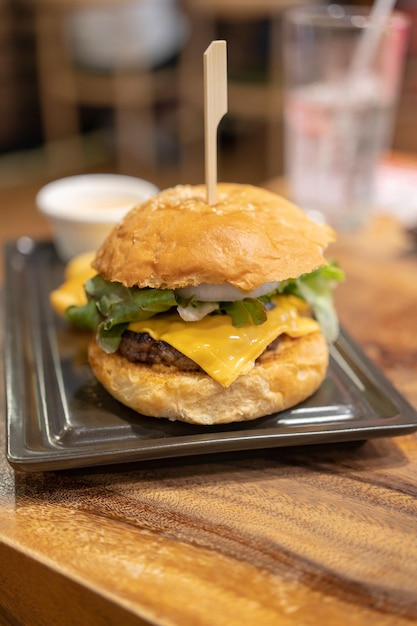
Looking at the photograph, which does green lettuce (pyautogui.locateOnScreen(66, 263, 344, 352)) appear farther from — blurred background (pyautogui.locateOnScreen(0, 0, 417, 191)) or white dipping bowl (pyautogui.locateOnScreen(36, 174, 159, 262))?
blurred background (pyautogui.locateOnScreen(0, 0, 417, 191))

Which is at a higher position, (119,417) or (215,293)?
(215,293)

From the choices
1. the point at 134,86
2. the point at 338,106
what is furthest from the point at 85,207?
the point at 134,86

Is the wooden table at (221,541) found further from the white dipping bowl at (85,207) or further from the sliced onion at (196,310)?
the white dipping bowl at (85,207)

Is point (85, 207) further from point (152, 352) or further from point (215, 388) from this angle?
point (215, 388)

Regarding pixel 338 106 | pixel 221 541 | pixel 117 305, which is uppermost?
pixel 338 106

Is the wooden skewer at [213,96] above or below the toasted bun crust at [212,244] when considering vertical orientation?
above

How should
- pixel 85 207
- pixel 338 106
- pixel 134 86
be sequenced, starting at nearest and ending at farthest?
pixel 85 207, pixel 338 106, pixel 134 86

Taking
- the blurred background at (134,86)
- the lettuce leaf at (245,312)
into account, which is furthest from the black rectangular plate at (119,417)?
the blurred background at (134,86)
